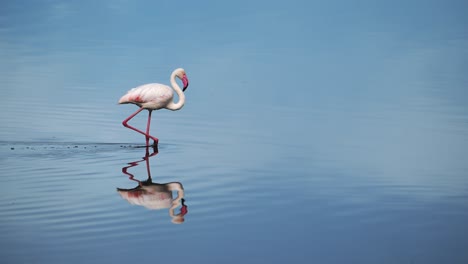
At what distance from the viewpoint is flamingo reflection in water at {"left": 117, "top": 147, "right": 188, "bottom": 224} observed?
9211 millimetres

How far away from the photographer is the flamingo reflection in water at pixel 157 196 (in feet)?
30.2

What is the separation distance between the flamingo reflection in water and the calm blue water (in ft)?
0.12

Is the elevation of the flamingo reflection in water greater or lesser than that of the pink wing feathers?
lesser

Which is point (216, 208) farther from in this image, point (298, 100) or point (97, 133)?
point (298, 100)

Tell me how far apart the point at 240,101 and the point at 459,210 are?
9550mm

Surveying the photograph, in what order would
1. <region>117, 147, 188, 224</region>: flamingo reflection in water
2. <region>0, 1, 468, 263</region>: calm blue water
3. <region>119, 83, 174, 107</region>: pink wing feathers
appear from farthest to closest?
<region>119, 83, 174, 107</region>: pink wing feathers → <region>117, 147, 188, 224</region>: flamingo reflection in water → <region>0, 1, 468, 263</region>: calm blue water

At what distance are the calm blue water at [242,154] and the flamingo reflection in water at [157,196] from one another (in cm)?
4

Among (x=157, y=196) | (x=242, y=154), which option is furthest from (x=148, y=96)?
(x=157, y=196)

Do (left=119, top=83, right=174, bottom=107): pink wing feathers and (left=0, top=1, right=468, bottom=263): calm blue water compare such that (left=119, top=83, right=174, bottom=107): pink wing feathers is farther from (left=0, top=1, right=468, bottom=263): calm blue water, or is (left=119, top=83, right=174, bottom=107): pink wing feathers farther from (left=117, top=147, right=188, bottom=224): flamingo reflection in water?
(left=117, top=147, right=188, bottom=224): flamingo reflection in water

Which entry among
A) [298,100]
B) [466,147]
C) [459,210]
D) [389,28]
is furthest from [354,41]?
[459,210]

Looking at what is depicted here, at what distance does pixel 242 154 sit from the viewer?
42.3ft

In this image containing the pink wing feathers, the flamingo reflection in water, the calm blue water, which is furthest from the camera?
the pink wing feathers

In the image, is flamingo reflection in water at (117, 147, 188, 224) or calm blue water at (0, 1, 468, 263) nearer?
calm blue water at (0, 1, 468, 263)

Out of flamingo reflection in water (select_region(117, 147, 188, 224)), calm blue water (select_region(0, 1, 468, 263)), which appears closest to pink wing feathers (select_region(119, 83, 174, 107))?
calm blue water (select_region(0, 1, 468, 263))
